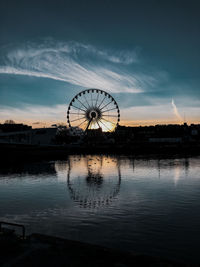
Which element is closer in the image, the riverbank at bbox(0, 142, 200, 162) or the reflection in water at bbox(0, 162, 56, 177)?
the reflection in water at bbox(0, 162, 56, 177)

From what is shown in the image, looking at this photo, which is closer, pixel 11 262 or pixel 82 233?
pixel 11 262

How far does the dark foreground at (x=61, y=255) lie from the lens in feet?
29.5

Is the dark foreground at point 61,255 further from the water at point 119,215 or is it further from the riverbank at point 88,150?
the riverbank at point 88,150

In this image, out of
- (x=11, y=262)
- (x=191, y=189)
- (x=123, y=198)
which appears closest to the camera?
(x=11, y=262)

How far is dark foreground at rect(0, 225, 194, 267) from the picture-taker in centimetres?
900

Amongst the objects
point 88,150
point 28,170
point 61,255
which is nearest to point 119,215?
point 61,255

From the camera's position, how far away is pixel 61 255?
9.62 metres

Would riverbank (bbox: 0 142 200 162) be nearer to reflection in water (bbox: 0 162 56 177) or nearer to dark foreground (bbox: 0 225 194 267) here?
reflection in water (bbox: 0 162 56 177)

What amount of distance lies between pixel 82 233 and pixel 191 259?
23.1ft

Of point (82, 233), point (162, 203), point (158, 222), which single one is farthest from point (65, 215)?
point (162, 203)

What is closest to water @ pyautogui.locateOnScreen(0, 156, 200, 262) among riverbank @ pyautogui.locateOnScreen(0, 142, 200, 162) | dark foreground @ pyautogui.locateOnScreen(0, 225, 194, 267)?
dark foreground @ pyautogui.locateOnScreen(0, 225, 194, 267)

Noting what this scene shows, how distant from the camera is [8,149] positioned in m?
91.1

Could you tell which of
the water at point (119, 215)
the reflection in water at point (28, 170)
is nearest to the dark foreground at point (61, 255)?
the water at point (119, 215)

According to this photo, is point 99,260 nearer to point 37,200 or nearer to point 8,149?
point 37,200
